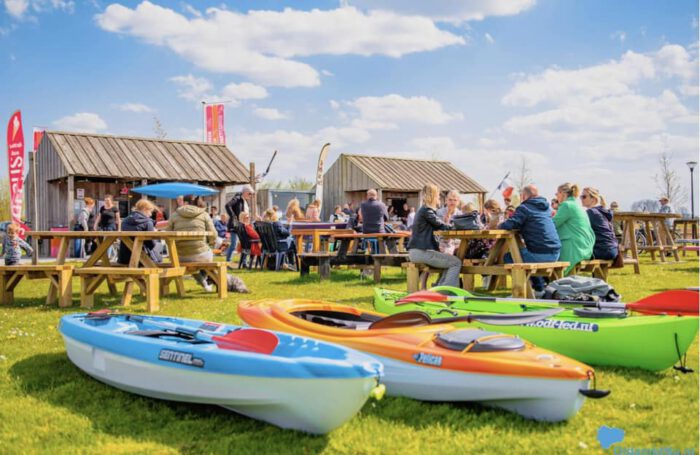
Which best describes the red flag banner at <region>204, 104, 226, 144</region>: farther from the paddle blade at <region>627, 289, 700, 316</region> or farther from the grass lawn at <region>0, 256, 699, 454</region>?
the paddle blade at <region>627, 289, 700, 316</region>

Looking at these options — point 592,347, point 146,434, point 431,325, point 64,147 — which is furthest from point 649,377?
point 64,147

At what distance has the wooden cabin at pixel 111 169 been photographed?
20.9m

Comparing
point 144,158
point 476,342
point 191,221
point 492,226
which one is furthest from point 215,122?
point 476,342

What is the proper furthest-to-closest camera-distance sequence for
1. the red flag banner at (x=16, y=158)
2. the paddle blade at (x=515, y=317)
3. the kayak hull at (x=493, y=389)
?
the red flag banner at (x=16, y=158) → the paddle blade at (x=515, y=317) → the kayak hull at (x=493, y=389)

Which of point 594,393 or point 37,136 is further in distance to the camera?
point 37,136

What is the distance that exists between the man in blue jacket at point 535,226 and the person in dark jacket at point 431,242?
0.83m

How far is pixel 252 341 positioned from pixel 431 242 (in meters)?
4.98

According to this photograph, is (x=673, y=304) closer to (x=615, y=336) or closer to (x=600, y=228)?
(x=615, y=336)

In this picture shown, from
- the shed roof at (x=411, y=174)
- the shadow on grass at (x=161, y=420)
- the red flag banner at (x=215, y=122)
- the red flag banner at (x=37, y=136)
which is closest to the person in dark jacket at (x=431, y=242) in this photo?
the shadow on grass at (x=161, y=420)

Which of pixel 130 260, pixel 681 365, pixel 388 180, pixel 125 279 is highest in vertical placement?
pixel 388 180

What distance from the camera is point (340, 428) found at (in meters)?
3.67

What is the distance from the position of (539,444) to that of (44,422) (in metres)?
2.92

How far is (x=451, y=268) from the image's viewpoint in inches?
340

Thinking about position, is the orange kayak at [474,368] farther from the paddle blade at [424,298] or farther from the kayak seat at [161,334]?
the paddle blade at [424,298]
